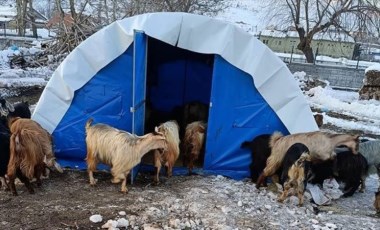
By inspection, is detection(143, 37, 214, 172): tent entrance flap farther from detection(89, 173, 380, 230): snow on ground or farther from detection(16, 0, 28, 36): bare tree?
detection(16, 0, 28, 36): bare tree

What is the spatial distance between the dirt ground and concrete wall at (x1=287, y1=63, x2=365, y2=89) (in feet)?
52.0

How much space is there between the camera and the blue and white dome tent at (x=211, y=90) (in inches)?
276

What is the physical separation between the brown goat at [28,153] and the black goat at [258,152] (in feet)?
11.2

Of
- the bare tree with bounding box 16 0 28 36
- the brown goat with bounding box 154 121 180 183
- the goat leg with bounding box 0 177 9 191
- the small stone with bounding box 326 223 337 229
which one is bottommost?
the small stone with bounding box 326 223 337 229

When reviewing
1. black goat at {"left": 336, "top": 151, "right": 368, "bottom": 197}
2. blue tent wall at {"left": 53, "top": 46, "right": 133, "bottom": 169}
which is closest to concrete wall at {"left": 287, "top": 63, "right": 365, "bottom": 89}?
black goat at {"left": 336, "top": 151, "right": 368, "bottom": 197}

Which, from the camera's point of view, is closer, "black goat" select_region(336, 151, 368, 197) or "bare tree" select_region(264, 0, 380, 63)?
"black goat" select_region(336, 151, 368, 197)

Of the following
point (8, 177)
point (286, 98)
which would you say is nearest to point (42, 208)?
point (8, 177)

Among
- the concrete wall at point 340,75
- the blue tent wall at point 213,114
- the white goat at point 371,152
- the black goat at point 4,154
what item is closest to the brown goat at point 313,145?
the white goat at point 371,152

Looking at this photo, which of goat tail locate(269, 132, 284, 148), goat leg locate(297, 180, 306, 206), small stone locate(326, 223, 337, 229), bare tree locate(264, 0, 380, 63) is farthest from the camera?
bare tree locate(264, 0, 380, 63)

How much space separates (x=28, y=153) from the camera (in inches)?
229

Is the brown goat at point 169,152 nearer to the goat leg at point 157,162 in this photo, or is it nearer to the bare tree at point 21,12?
the goat leg at point 157,162

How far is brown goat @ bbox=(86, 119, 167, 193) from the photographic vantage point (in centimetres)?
614

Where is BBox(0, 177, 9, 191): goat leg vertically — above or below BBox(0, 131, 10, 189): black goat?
below

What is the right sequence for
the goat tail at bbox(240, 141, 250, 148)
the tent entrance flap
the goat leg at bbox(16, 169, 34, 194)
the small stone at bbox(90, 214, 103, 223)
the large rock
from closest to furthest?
the small stone at bbox(90, 214, 103, 223)
the goat leg at bbox(16, 169, 34, 194)
the goat tail at bbox(240, 141, 250, 148)
the tent entrance flap
the large rock
